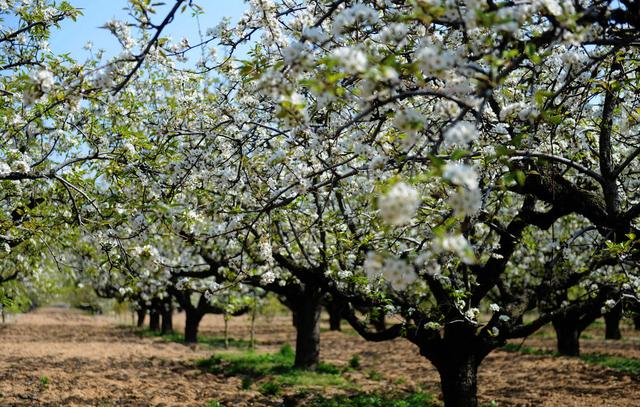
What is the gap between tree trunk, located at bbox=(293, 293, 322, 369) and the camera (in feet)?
46.3

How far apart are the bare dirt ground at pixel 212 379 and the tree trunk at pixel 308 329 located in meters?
1.31

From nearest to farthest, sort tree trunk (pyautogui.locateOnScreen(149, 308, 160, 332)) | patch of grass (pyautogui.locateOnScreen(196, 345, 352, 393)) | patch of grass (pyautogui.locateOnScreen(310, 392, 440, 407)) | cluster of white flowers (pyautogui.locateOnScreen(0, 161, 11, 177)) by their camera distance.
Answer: cluster of white flowers (pyautogui.locateOnScreen(0, 161, 11, 177)) < patch of grass (pyautogui.locateOnScreen(310, 392, 440, 407)) < patch of grass (pyautogui.locateOnScreen(196, 345, 352, 393)) < tree trunk (pyautogui.locateOnScreen(149, 308, 160, 332))

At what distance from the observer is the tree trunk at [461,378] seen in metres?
7.98

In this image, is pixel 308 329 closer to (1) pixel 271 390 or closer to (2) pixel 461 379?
(1) pixel 271 390

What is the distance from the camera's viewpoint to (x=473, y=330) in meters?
7.86

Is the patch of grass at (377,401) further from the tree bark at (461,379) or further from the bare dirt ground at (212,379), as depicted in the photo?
the tree bark at (461,379)

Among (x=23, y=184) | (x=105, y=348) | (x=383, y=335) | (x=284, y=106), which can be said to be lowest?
(x=105, y=348)

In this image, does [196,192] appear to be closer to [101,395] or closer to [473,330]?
[473,330]

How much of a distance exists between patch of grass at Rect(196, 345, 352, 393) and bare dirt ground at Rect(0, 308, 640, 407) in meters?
0.43

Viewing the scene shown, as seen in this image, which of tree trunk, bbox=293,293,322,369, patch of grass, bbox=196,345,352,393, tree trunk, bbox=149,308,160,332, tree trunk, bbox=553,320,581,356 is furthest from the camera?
tree trunk, bbox=149,308,160,332

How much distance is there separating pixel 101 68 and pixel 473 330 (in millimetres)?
6494

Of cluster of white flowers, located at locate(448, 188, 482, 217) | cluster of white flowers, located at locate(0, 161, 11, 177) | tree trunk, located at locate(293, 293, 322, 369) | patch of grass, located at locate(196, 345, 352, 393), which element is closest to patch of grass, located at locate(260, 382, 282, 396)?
patch of grass, located at locate(196, 345, 352, 393)

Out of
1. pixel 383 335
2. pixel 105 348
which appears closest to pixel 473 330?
pixel 383 335

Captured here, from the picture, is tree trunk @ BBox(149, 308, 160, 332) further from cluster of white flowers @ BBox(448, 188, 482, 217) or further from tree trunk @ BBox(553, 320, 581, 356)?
cluster of white flowers @ BBox(448, 188, 482, 217)
